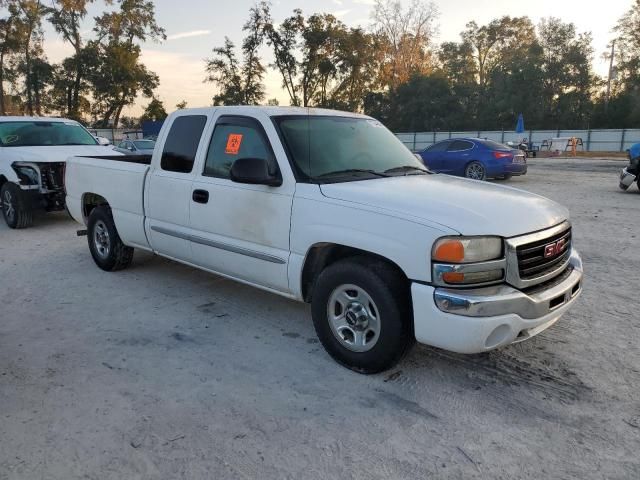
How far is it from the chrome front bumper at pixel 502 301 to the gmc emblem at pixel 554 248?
0.65 ft

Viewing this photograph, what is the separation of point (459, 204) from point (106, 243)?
4301 millimetres

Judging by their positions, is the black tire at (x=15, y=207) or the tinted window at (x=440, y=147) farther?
the tinted window at (x=440, y=147)

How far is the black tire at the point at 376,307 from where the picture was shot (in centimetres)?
319

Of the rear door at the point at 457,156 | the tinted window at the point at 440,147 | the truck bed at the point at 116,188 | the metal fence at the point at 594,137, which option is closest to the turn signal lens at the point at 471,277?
the truck bed at the point at 116,188

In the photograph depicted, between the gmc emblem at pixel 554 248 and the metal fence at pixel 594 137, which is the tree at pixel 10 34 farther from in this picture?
the gmc emblem at pixel 554 248

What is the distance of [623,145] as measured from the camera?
35.5 meters

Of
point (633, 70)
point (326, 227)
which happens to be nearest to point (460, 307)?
point (326, 227)

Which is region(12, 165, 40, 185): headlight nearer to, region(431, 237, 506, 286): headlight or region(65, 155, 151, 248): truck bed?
region(65, 155, 151, 248): truck bed

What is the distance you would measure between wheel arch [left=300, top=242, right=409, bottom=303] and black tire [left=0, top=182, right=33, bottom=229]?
6420mm

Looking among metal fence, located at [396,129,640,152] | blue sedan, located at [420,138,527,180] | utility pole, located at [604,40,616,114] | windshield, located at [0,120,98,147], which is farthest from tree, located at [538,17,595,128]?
windshield, located at [0,120,98,147]

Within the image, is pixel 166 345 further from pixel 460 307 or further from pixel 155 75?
pixel 155 75

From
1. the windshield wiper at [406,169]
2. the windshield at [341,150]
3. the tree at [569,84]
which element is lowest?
the windshield wiper at [406,169]

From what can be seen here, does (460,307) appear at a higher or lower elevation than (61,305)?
higher

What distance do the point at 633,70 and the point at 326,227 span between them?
58316mm
